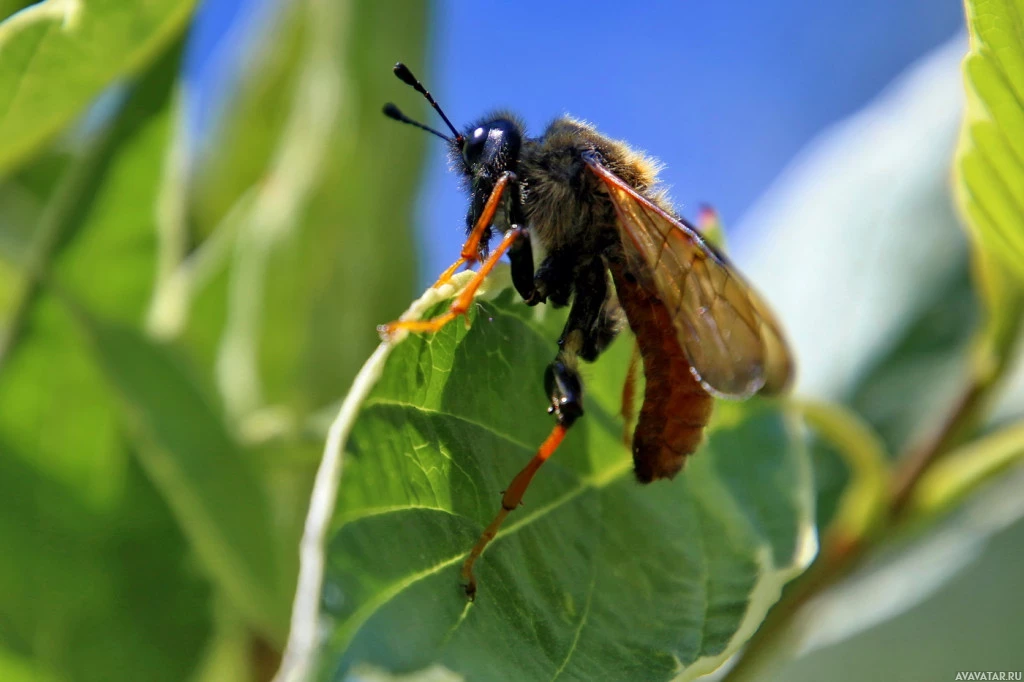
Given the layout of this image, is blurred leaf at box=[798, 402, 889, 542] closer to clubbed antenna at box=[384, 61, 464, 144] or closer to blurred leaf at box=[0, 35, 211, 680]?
clubbed antenna at box=[384, 61, 464, 144]

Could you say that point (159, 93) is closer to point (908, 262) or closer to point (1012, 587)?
point (908, 262)

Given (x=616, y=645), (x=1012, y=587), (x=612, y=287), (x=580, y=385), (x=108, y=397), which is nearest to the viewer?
(x=616, y=645)

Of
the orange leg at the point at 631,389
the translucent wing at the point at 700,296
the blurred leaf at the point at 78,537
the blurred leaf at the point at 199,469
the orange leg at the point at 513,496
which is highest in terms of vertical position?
the translucent wing at the point at 700,296

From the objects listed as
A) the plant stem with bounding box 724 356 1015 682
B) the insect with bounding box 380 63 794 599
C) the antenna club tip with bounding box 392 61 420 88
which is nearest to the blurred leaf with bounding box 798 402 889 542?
the plant stem with bounding box 724 356 1015 682

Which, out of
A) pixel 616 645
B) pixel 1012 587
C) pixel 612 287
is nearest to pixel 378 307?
pixel 612 287

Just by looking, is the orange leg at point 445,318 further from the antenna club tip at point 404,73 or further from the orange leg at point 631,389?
the antenna club tip at point 404,73

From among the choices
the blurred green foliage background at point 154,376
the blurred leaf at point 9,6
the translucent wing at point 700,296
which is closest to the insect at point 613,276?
the translucent wing at point 700,296
